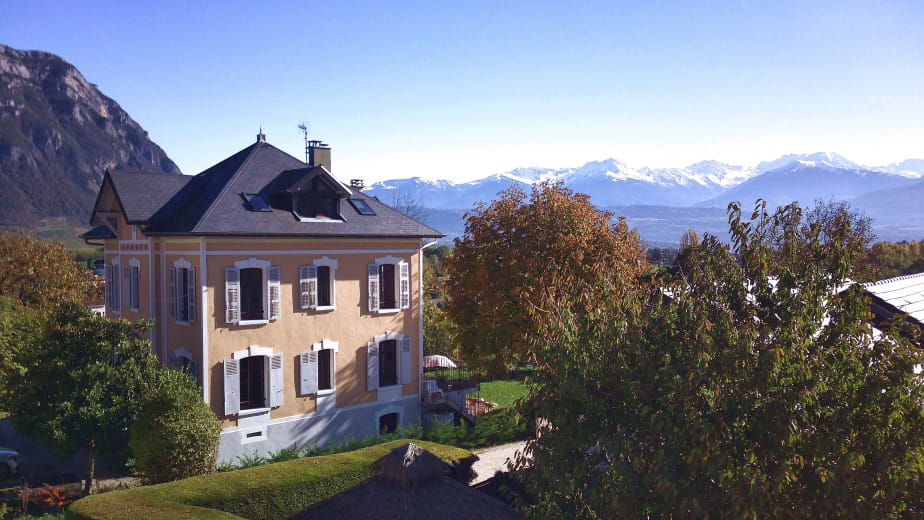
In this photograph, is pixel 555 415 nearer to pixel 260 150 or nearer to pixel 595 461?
pixel 595 461

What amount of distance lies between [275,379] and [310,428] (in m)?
2.45

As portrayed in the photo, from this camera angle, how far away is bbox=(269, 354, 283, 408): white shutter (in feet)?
75.7

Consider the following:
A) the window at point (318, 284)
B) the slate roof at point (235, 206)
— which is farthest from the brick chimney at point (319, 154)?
the window at point (318, 284)

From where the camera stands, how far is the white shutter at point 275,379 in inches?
908

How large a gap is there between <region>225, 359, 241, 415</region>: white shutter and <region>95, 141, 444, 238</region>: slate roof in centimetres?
454

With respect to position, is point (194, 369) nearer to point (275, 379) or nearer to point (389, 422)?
point (275, 379)

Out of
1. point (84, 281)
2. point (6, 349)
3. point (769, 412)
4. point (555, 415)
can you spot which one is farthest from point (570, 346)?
point (84, 281)

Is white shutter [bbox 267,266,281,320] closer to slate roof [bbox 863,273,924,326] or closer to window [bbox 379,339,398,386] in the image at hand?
window [bbox 379,339,398,386]

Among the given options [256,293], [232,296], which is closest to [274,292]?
[256,293]

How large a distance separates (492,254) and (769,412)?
18450mm

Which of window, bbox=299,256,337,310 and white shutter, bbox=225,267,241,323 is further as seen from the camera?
window, bbox=299,256,337,310

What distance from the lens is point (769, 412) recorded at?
7.31 meters

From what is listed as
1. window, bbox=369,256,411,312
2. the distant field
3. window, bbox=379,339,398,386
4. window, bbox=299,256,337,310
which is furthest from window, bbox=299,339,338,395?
the distant field

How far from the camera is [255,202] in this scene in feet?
77.1
